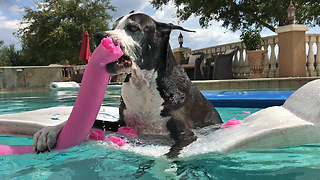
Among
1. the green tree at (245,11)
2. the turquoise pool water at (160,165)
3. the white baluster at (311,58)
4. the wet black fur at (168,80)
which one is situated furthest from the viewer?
the green tree at (245,11)

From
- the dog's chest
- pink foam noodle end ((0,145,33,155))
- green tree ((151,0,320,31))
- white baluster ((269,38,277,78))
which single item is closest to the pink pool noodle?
pink foam noodle end ((0,145,33,155))

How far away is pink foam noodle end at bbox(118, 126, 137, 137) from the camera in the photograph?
8.64ft

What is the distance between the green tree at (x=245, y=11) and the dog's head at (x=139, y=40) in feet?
54.7

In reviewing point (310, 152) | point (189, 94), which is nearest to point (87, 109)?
point (189, 94)

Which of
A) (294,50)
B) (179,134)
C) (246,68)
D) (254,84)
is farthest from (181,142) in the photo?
(246,68)

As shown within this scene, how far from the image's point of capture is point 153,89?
2.57 m

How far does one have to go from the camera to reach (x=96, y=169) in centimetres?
190

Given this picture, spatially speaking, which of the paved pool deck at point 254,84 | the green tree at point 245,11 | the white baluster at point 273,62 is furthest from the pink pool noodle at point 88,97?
the green tree at point 245,11

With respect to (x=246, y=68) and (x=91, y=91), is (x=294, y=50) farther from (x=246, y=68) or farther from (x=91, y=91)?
(x=91, y=91)

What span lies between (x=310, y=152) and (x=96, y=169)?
1585mm

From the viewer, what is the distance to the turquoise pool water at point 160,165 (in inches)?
68.7

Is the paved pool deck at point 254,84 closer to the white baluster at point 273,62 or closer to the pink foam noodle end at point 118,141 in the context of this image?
the white baluster at point 273,62

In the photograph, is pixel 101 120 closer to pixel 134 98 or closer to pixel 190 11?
pixel 134 98

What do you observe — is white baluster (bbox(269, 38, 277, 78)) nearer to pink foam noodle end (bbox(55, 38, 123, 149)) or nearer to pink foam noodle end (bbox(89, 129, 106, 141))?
pink foam noodle end (bbox(89, 129, 106, 141))
